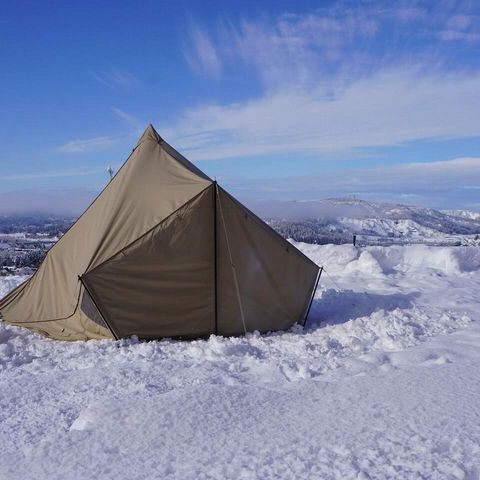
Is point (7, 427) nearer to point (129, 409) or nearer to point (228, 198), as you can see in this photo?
point (129, 409)

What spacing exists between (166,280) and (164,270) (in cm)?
18

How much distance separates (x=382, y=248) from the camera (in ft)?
57.8

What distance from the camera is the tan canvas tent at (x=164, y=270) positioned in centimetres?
838

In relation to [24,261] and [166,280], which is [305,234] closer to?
[24,261]

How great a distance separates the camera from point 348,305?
1072cm

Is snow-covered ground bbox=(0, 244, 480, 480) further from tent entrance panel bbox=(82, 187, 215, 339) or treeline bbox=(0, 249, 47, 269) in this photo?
treeline bbox=(0, 249, 47, 269)

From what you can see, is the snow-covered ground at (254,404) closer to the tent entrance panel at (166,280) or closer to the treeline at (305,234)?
the tent entrance panel at (166,280)

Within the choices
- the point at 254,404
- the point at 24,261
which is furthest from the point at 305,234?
the point at 254,404

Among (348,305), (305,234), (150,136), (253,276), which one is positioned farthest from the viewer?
(305,234)

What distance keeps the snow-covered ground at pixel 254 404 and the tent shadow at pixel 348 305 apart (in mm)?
314

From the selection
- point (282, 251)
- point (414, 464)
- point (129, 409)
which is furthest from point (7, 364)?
point (414, 464)

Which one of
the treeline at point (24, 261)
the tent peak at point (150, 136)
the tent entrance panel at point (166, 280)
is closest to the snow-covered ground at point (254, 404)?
the tent entrance panel at point (166, 280)

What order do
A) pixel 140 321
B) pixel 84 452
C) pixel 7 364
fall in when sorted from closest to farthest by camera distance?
pixel 84 452, pixel 7 364, pixel 140 321

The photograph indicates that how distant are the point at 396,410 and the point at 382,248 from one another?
12.8 metres
